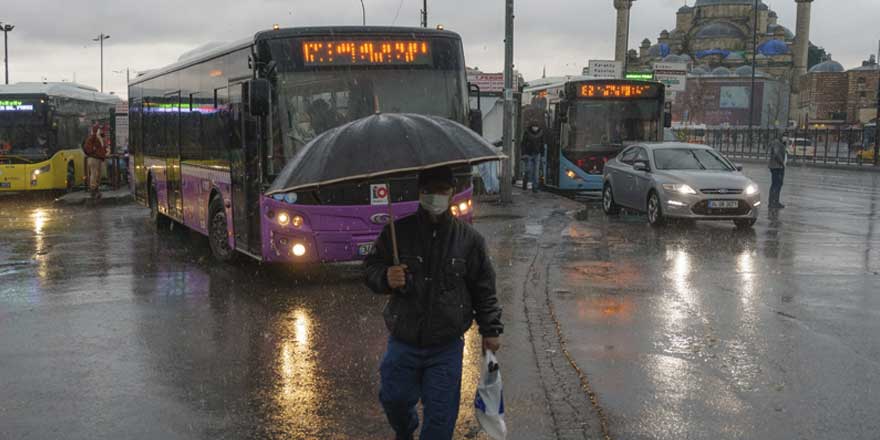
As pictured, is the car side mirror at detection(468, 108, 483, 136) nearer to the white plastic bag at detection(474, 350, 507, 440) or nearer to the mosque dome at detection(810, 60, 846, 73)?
the white plastic bag at detection(474, 350, 507, 440)

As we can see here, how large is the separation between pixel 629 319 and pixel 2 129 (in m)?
21.4

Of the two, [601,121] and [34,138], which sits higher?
[601,121]

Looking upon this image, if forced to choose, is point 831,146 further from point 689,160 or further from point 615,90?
point 689,160

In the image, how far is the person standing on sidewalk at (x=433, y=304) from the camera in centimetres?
431

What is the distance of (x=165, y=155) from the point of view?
607 inches

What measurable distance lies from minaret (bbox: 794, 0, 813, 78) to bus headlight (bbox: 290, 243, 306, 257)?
377 ft

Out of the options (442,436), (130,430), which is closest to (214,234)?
(130,430)

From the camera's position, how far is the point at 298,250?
33.9ft

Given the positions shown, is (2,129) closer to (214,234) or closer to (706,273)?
(214,234)

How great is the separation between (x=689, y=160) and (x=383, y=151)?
47.5 ft

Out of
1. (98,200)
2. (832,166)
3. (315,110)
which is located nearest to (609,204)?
(315,110)

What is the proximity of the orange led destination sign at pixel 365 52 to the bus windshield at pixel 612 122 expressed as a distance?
14.0 metres

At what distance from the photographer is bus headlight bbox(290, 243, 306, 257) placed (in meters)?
10.3

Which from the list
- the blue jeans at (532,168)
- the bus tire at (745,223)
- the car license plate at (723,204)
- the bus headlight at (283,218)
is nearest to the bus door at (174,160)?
the bus headlight at (283,218)
